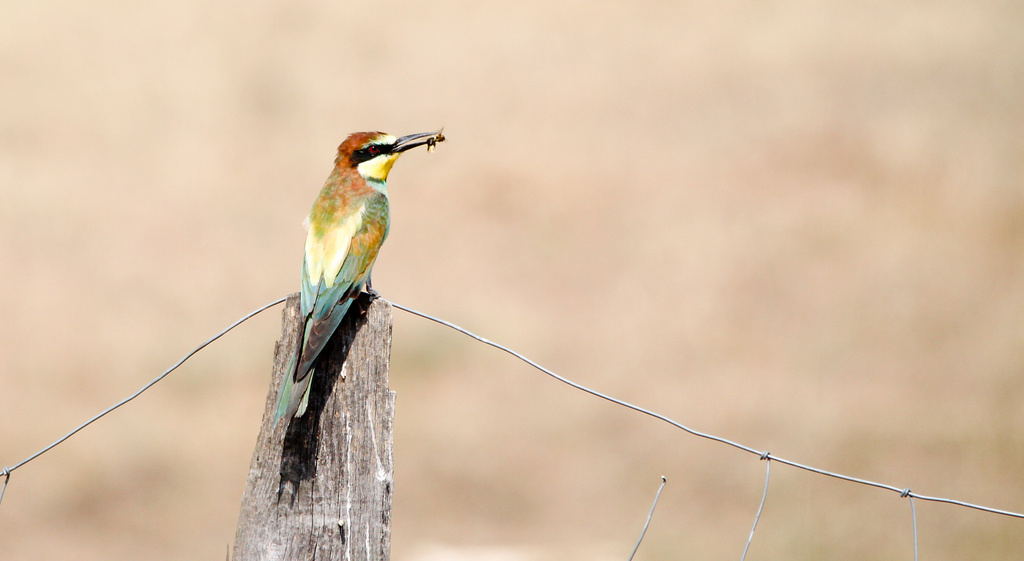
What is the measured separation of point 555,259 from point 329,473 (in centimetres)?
893

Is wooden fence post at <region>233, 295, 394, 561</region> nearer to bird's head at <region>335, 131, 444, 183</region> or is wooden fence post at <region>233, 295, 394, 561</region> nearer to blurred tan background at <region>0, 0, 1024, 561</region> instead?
bird's head at <region>335, 131, 444, 183</region>

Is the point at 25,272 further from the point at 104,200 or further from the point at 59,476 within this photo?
the point at 59,476

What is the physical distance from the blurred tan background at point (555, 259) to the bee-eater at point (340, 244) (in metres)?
3.67

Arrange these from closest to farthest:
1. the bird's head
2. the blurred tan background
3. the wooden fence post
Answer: the wooden fence post < the bird's head < the blurred tan background

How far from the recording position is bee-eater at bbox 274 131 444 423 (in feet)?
7.88

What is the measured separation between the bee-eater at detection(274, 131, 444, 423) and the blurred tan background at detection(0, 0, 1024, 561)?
12.0 feet

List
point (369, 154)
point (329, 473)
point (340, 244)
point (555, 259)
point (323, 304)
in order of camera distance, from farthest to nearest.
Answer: point (555, 259)
point (369, 154)
point (340, 244)
point (323, 304)
point (329, 473)

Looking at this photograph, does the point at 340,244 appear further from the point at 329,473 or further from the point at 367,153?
the point at 329,473

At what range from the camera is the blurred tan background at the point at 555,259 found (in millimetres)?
7566

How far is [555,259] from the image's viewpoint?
11227 mm

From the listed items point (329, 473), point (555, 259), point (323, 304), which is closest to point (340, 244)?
point (323, 304)

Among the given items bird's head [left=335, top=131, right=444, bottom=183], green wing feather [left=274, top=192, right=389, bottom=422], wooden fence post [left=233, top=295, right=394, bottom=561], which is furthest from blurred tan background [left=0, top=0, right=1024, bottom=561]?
wooden fence post [left=233, top=295, right=394, bottom=561]

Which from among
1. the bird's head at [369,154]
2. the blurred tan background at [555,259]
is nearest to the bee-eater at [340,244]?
the bird's head at [369,154]

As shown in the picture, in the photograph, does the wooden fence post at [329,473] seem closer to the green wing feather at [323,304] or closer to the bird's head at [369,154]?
the green wing feather at [323,304]
